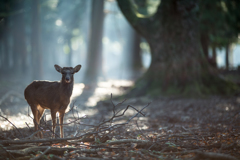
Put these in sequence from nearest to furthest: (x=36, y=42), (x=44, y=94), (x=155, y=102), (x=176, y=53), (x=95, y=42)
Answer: (x=44, y=94) → (x=155, y=102) → (x=176, y=53) → (x=36, y=42) → (x=95, y=42)

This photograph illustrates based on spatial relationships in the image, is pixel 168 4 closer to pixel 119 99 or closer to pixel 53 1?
pixel 119 99

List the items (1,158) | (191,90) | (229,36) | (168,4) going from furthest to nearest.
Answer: (229,36), (168,4), (191,90), (1,158)

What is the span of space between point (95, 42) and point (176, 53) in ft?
35.9

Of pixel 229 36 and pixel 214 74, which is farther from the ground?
pixel 229 36

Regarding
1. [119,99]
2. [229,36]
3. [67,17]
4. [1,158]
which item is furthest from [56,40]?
[1,158]

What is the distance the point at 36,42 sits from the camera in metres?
20.2

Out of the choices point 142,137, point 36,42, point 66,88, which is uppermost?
point 36,42

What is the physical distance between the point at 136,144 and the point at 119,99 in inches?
313

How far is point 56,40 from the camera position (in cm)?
4278

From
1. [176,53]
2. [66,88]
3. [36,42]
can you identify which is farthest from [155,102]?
[36,42]

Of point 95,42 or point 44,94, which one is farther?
point 95,42

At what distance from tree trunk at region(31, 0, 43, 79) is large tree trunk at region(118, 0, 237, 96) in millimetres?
10666

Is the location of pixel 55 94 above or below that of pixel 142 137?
above

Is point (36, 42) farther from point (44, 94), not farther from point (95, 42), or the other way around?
point (44, 94)
